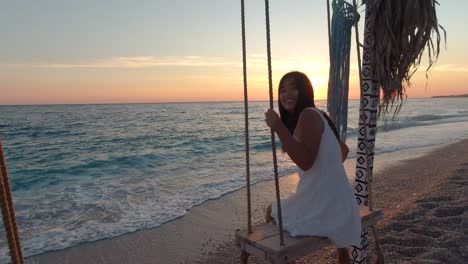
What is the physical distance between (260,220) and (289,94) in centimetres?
479

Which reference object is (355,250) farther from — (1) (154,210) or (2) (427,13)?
(1) (154,210)

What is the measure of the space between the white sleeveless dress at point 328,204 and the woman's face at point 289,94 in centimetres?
32

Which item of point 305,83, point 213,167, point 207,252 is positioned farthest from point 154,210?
point 305,83

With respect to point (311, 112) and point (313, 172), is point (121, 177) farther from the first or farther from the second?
point (311, 112)

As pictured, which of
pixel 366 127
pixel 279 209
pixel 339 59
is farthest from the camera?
pixel 339 59

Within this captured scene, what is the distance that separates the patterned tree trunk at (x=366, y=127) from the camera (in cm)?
299

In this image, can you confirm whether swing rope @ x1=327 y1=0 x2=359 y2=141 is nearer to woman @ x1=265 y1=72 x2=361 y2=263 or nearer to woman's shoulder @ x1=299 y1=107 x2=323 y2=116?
woman @ x1=265 y1=72 x2=361 y2=263

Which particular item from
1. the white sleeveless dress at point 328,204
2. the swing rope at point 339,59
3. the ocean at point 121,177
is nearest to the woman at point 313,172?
the white sleeveless dress at point 328,204

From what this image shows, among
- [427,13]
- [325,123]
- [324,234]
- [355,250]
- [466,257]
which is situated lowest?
[466,257]

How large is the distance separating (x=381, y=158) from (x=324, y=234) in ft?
37.8

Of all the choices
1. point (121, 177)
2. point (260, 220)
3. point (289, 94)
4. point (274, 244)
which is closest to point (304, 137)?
point (289, 94)

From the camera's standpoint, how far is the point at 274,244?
2213mm

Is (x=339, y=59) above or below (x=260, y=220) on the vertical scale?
above

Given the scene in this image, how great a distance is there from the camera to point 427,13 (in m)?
2.89
